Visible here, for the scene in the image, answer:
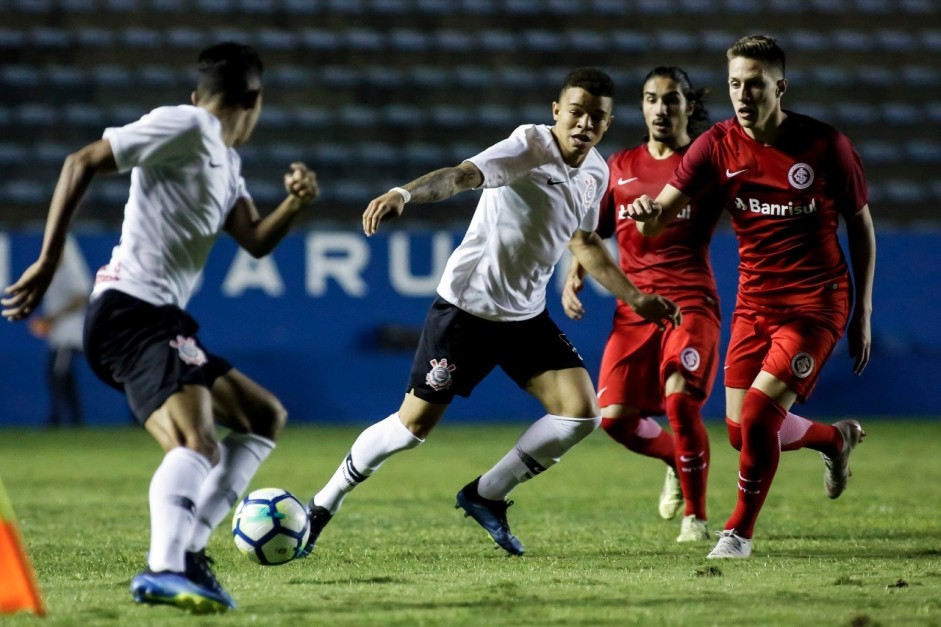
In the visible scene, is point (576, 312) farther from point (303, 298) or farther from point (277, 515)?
point (303, 298)

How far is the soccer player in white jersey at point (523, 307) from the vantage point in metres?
5.56

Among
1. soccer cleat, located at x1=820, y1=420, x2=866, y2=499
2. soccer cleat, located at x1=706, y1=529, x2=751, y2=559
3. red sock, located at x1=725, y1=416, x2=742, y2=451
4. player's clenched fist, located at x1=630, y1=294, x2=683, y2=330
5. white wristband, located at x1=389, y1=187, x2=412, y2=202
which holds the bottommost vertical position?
soccer cleat, located at x1=706, y1=529, x2=751, y2=559

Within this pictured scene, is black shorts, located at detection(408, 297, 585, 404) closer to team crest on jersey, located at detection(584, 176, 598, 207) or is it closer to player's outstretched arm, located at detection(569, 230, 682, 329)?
player's outstretched arm, located at detection(569, 230, 682, 329)

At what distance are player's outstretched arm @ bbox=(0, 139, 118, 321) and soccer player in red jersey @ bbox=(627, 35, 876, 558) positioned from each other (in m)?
2.20

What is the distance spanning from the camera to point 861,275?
18.9 ft

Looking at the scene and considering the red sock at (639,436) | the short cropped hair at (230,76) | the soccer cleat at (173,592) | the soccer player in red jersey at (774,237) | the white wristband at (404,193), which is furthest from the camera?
the red sock at (639,436)

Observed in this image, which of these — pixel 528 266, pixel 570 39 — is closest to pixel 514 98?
pixel 570 39

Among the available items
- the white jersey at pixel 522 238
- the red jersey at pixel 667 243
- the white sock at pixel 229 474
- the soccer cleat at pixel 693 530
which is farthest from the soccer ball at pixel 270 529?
the red jersey at pixel 667 243

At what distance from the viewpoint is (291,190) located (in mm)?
4500

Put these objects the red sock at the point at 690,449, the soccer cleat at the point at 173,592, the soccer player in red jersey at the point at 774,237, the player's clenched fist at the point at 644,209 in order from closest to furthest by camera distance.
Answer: the soccer cleat at the point at 173,592 < the player's clenched fist at the point at 644,209 < the soccer player in red jersey at the point at 774,237 < the red sock at the point at 690,449

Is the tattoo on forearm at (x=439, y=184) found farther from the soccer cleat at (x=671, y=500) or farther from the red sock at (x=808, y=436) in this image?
the soccer cleat at (x=671, y=500)

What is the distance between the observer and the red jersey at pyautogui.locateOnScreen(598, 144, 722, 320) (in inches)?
264

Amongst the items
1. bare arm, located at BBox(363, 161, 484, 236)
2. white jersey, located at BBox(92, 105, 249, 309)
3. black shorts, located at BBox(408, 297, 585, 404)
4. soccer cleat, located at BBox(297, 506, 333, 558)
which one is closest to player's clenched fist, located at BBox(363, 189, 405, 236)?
bare arm, located at BBox(363, 161, 484, 236)

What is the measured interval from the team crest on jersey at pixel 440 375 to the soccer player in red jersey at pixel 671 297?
4.10 ft
